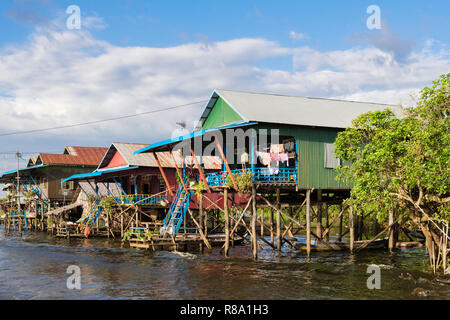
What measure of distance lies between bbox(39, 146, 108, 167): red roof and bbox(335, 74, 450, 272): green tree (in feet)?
116

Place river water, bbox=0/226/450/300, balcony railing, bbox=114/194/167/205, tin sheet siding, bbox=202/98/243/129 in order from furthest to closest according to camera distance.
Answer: balcony railing, bbox=114/194/167/205, tin sheet siding, bbox=202/98/243/129, river water, bbox=0/226/450/300

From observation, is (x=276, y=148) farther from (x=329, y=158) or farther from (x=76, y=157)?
(x=76, y=157)

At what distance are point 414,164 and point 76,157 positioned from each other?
39.0m

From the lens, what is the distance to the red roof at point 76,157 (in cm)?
4828

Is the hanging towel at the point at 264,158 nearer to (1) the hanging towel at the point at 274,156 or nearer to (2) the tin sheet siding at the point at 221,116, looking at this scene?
(1) the hanging towel at the point at 274,156

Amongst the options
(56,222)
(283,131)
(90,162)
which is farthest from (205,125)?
(90,162)

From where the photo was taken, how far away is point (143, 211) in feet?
119

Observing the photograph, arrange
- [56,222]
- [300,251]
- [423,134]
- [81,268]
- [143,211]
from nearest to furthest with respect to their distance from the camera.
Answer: [423,134]
[81,268]
[300,251]
[143,211]
[56,222]

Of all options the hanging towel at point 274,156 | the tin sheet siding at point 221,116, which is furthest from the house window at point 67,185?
the hanging towel at point 274,156

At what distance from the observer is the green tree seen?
663 inches

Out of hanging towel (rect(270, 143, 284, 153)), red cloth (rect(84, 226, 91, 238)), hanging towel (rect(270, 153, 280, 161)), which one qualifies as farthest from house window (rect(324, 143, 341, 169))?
red cloth (rect(84, 226, 91, 238))

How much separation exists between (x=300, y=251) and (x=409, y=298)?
12932mm

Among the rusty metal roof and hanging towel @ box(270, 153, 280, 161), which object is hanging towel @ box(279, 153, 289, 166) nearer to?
hanging towel @ box(270, 153, 280, 161)
